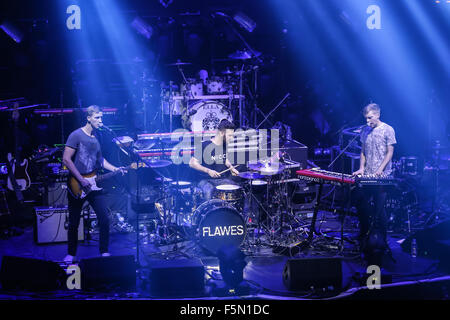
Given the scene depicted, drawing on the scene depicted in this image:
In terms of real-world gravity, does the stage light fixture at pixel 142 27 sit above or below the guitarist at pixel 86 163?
above

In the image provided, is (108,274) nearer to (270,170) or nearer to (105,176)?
(105,176)

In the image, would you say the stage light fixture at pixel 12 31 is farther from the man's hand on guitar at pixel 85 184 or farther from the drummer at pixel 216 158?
the man's hand on guitar at pixel 85 184

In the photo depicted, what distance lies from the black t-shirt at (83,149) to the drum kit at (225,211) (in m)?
1.56

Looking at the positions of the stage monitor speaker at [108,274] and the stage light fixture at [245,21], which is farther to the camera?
the stage light fixture at [245,21]

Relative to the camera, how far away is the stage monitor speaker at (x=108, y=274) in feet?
20.2

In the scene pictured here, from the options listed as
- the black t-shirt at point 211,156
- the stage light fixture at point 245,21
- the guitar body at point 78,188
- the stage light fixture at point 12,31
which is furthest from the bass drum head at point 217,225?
the stage light fixture at point 12,31

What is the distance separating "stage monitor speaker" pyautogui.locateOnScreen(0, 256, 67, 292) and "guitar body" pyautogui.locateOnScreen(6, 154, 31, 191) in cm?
427

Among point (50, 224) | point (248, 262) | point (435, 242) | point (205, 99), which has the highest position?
point (205, 99)

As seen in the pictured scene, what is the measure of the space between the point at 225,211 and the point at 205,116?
6.21m

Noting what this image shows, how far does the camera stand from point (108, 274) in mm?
6176

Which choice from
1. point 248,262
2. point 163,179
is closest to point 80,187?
point 163,179

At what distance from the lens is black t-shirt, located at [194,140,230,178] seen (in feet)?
28.0

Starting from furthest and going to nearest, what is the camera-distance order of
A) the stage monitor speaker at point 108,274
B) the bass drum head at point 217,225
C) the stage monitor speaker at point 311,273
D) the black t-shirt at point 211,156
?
the black t-shirt at point 211,156 < the bass drum head at point 217,225 < the stage monitor speaker at point 311,273 < the stage monitor speaker at point 108,274
